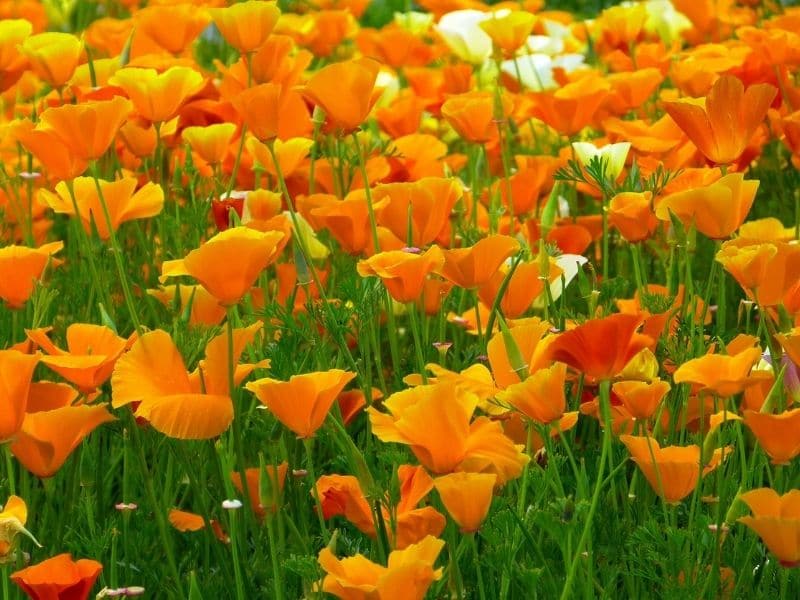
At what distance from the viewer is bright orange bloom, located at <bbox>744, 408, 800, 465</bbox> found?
1.21 m

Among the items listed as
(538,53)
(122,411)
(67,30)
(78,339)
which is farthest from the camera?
(67,30)

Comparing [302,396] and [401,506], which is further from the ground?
[302,396]

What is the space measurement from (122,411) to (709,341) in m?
0.70

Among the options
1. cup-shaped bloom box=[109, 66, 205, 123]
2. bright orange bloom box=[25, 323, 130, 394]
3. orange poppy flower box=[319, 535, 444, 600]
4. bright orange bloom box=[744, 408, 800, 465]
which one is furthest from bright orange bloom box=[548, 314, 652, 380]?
cup-shaped bloom box=[109, 66, 205, 123]

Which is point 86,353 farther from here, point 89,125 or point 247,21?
point 247,21

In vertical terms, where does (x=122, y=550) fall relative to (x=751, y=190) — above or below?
below

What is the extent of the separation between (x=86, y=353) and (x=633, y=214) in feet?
Answer: 2.07

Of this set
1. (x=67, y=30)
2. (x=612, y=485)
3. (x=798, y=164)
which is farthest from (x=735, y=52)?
(x=67, y=30)

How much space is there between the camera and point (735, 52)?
238 centimetres

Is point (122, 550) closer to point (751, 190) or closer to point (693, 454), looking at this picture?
point (693, 454)

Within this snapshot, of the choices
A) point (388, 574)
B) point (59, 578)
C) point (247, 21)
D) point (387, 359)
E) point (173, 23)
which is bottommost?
point (387, 359)

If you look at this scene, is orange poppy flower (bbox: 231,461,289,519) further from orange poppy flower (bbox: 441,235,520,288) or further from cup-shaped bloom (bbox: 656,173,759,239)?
cup-shaped bloom (bbox: 656,173,759,239)

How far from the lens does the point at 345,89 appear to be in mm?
1605

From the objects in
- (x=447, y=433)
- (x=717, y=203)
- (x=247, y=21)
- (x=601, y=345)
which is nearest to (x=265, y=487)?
(x=447, y=433)
